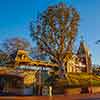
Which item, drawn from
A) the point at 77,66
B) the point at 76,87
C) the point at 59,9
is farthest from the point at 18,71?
the point at 77,66

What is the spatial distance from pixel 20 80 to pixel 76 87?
992cm

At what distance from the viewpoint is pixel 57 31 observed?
165 ft

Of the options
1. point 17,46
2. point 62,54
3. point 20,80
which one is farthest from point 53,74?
point 17,46

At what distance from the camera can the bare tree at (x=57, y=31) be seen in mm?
50250

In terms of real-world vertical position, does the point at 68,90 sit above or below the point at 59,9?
below

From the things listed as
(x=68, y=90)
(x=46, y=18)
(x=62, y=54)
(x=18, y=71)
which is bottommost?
(x=68, y=90)

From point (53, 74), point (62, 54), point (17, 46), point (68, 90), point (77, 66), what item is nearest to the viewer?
point (68, 90)

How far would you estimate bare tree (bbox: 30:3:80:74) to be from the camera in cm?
5025

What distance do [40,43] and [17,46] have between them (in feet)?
67.6

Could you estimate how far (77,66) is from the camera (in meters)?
89.8

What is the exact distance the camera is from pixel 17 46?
233 ft

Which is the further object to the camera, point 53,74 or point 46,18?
point 53,74

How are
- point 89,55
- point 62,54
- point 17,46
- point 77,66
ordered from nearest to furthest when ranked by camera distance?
point 62,54
point 17,46
point 77,66
point 89,55

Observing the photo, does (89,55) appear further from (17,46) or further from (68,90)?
(68,90)
